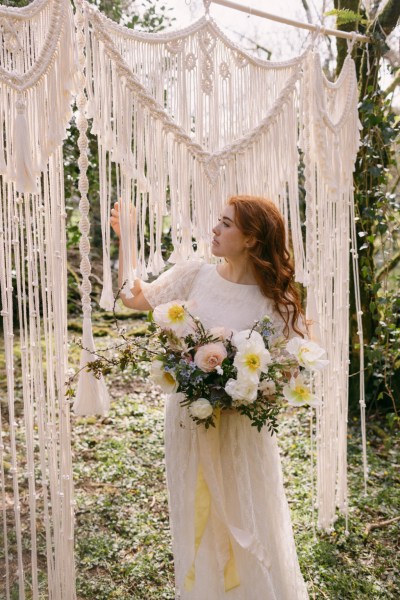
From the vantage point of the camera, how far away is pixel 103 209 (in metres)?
1.85

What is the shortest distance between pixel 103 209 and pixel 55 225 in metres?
0.15

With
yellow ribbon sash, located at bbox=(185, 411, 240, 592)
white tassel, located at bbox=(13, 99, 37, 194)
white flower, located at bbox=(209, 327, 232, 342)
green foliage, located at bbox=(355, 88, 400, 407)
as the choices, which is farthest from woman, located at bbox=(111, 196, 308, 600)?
green foliage, located at bbox=(355, 88, 400, 407)

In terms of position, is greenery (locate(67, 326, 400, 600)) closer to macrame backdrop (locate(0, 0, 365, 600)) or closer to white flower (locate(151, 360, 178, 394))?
macrame backdrop (locate(0, 0, 365, 600))

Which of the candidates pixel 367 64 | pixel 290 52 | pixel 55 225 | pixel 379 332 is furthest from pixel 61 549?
pixel 290 52

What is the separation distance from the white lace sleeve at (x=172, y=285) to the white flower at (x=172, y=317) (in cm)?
25

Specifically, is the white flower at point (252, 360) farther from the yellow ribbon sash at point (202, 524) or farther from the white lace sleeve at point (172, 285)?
the white lace sleeve at point (172, 285)

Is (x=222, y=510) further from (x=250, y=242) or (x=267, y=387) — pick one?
(x=250, y=242)

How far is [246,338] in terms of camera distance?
1788mm

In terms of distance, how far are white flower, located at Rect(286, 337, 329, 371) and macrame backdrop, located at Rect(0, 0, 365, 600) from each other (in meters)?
0.35

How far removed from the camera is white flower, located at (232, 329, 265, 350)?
175cm

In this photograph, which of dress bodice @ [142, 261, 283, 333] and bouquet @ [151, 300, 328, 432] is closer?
bouquet @ [151, 300, 328, 432]

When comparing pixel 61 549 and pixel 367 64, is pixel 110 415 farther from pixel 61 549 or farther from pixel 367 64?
pixel 367 64

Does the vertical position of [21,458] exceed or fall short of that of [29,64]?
it falls short

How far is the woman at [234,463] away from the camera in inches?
77.4
